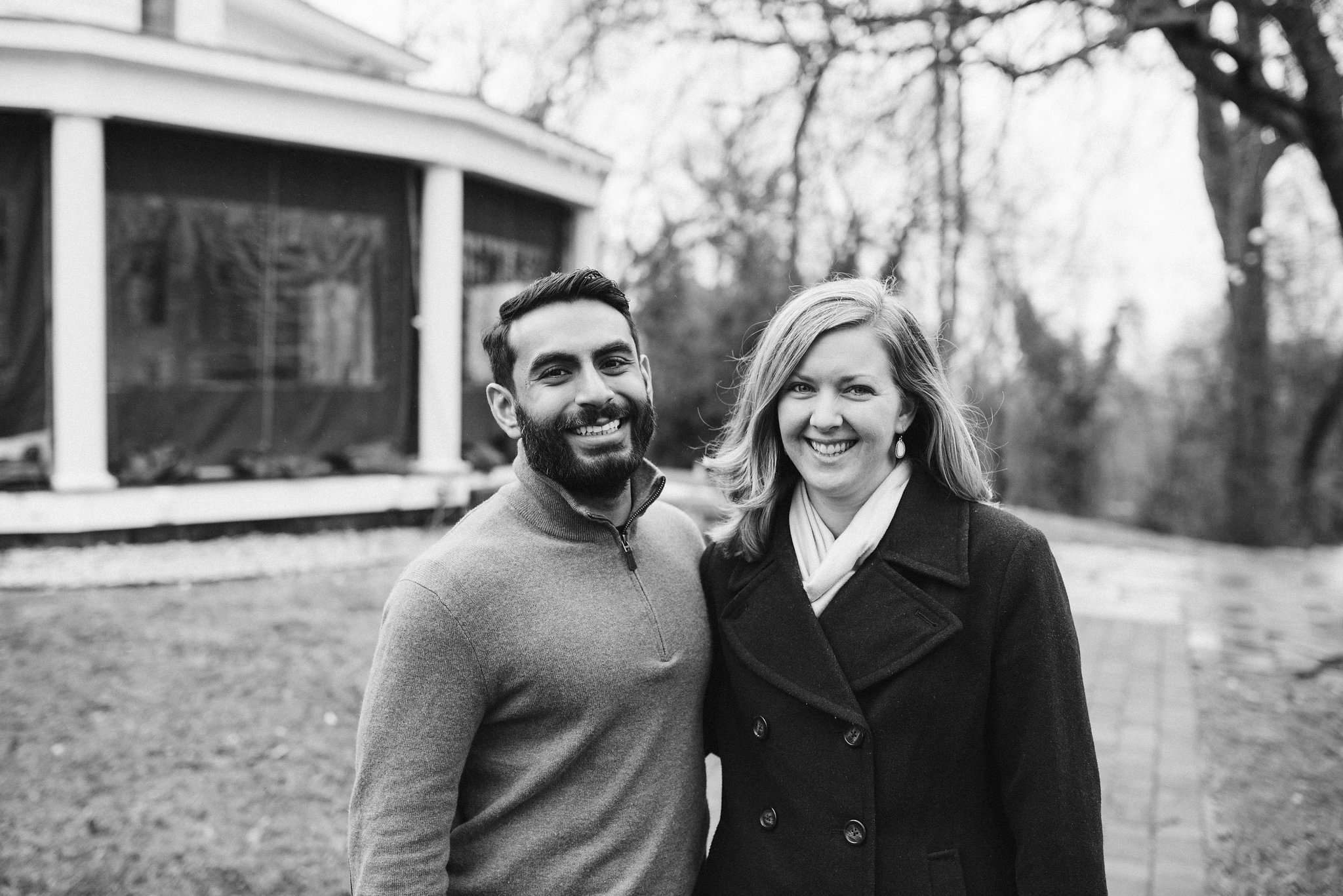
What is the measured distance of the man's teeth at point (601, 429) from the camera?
7.10ft

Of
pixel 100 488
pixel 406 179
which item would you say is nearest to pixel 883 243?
pixel 406 179

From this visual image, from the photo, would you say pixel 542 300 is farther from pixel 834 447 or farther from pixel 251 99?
pixel 251 99

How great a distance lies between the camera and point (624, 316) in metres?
2.32

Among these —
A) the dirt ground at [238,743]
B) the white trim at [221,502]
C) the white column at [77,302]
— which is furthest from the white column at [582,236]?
the dirt ground at [238,743]

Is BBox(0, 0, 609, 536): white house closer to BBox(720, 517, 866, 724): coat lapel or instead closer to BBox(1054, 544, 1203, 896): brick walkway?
BBox(1054, 544, 1203, 896): brick walkway

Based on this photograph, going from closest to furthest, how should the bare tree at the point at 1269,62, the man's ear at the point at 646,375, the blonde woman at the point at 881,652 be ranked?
1. the blonde woman at the point at 881,652
2. the man's ear at the point at 646,375
3. the bare tree at the point at 1269,62

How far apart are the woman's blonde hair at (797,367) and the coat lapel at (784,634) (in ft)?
0.23

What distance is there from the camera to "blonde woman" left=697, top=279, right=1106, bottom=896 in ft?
6.49

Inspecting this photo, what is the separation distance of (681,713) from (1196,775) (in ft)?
13.1

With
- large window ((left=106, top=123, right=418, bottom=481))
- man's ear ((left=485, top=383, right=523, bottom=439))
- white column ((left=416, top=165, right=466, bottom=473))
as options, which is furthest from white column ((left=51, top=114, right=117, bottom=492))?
man's ear ((left=485, top=383, right=523, bottom=439))

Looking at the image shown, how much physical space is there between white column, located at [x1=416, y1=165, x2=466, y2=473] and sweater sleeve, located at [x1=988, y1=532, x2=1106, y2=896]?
29.0 ft

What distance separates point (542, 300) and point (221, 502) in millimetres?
7779

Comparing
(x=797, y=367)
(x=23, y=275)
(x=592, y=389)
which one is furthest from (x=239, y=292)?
(x=797, y=367)

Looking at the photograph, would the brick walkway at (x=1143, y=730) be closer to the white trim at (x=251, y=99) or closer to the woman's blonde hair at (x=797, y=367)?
the woman's blonde hair at (x=797, y=367)
